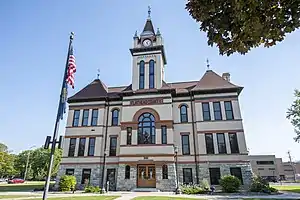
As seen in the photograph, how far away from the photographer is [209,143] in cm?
2430

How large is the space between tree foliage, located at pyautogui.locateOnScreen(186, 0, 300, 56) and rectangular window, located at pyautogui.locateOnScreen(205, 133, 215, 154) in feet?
64.9

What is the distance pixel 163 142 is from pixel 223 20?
19.8 m

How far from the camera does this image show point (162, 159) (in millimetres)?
23188

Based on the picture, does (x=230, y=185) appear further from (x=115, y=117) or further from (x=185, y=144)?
(x=115, y=117)

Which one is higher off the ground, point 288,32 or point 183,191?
point 288,32

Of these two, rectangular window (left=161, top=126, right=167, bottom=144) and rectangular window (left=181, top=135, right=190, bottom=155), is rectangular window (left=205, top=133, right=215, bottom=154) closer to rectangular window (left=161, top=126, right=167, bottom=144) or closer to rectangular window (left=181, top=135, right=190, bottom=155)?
rectangular window (left=181, top=135, right=190, bottom=155)

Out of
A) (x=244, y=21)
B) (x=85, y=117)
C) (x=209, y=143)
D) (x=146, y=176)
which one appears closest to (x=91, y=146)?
(x=85, y=117)

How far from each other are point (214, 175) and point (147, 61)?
614 inches

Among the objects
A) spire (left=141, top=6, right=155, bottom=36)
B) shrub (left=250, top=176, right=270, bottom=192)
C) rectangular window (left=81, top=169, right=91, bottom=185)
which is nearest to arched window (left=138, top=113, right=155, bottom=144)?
rectangular window (left=81, top=169, right=91, bottom=185)

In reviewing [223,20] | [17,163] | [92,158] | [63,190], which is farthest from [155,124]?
[17,163]

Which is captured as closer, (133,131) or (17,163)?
(133,131)

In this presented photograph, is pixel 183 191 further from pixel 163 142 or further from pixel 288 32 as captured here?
pixel 288 32

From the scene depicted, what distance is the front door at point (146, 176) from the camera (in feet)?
75.9

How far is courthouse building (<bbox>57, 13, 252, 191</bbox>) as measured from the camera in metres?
23.2
